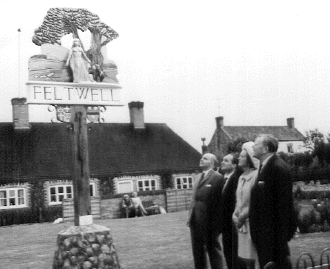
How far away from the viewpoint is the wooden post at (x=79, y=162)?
6.74 meters

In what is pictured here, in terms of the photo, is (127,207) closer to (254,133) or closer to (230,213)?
(230,213)

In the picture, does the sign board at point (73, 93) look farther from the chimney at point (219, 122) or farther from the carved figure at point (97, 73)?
the chimney at point (219, 122)

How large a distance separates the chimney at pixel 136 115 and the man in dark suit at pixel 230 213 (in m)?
25.7

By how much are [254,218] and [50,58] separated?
10.7 ft

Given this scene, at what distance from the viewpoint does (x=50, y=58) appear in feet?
22.3

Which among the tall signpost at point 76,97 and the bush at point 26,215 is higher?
the tall signpost at point 76,97

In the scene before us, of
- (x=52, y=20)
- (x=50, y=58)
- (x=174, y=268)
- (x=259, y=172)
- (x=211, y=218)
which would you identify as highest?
(x=52, y=20)

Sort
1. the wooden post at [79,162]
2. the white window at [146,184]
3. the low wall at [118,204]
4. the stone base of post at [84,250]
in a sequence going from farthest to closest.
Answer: the white window at [146,184], the low wall at [118,204], the wooden post at [79,162], the stone base of post at [84,250]

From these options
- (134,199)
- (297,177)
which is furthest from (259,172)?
(134,199)

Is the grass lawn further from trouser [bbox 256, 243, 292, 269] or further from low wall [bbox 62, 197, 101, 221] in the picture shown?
low wall [bbox 62, 197, 101, 221]

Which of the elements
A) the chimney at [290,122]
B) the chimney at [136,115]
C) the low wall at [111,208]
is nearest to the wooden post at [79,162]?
the low wall at [111,208]

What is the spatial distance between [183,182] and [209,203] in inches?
962

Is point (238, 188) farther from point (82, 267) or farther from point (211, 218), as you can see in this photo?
point (82, 267)

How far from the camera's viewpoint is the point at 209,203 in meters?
7.28
